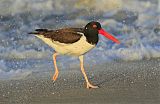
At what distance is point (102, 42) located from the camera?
28.6 ft

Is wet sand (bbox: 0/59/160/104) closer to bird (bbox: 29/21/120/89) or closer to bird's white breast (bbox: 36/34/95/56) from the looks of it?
bird (bbox: 29/21/120/89)

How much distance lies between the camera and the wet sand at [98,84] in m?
6.21

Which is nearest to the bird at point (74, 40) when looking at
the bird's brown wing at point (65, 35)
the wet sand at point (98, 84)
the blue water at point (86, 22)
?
the bird's brown wing at point (65, 35)

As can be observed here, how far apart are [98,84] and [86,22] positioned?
218 cm

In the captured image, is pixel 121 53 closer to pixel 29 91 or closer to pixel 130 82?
pixel 130 82

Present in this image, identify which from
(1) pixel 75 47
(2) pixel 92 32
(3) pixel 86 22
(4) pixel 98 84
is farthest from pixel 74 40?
(3) pixel 86 22

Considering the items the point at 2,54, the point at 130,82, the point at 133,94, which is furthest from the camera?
the point at 2,54

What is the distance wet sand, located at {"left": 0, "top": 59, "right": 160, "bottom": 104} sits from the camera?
621cm

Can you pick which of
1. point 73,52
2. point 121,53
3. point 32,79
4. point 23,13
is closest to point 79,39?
point 73,52

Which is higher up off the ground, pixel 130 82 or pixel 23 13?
pixel 23 13

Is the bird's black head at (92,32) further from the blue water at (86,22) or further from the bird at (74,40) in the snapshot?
the blue water at (86,22)

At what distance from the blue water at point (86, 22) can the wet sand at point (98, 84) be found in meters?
0.54

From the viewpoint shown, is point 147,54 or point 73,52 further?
point 147,54

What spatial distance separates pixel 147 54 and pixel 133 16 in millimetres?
1086
